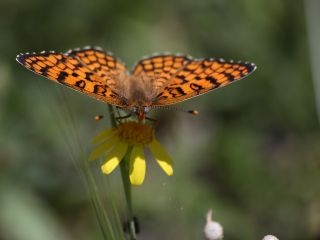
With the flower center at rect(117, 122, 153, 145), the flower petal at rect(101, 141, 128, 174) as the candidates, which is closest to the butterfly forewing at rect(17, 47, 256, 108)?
the flower center at rect(117, 122, 153, 145)

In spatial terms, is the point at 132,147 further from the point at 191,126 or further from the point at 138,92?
the point at 191,126

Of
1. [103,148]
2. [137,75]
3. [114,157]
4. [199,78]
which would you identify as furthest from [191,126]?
[114,157]

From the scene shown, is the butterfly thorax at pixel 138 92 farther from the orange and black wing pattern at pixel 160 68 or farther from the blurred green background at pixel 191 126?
the blurred green background at pixel 191 126

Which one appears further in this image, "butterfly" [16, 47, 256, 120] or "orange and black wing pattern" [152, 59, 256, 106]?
"orange and black wing pattern" [152, 59, 256, 106]

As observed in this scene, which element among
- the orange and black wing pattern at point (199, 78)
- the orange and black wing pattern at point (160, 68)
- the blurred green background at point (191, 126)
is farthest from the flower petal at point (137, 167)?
the blurred green background at point (191, 126)

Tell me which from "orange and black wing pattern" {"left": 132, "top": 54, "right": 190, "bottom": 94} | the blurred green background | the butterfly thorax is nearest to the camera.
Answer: the butterfly thorax

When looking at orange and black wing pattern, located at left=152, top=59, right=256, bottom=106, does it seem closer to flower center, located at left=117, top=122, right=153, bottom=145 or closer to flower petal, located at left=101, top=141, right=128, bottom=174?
flower center, located at left=117, top=122, right=153, bottom=145

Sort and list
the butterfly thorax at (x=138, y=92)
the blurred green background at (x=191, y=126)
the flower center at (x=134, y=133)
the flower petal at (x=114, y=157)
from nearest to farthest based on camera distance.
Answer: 1. the flower petal at (x=114, y=157)
2. the flower center at (x=134, y=133)
3. the butterfly thorax at (x=138, y=92)
4. the blurred green background at (x=191, y=126)
